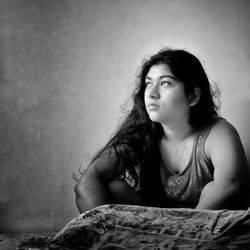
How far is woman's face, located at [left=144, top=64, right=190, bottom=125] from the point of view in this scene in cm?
152

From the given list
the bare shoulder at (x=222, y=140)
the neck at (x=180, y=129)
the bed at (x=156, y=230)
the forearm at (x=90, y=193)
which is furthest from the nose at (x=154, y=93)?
the bed at (x=156, y=230)

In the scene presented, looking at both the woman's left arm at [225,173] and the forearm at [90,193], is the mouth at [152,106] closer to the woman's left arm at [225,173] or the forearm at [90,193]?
the woman's left arm at [225,173]

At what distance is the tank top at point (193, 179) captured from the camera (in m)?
1.50

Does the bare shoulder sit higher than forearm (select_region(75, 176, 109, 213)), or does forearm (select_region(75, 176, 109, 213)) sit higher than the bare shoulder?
the bare shoulder

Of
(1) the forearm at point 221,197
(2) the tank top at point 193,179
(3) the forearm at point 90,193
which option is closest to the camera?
(1) the forearm at point 221,197

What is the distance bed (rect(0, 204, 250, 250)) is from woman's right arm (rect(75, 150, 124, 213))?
1.70 feet

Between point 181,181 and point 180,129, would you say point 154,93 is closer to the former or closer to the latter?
point 180,129

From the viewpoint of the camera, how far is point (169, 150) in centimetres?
163

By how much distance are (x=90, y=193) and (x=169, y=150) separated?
0.41m

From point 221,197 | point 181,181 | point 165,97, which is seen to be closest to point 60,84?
point 165,97

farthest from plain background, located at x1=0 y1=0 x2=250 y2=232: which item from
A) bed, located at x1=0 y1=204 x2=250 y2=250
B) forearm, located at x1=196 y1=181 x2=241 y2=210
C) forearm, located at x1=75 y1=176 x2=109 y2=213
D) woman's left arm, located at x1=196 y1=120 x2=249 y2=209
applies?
bed, located at x1=0 y1=204 x2=250 y2=250

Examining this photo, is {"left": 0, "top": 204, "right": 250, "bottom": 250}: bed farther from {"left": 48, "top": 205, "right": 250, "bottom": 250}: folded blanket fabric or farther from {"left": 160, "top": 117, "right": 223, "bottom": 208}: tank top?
{"left": 160, "top": 117, "right": 223, "bottom": 208}: tank top

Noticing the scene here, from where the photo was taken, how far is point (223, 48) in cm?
181

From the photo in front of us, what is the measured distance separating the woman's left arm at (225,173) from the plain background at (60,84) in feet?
2.03
